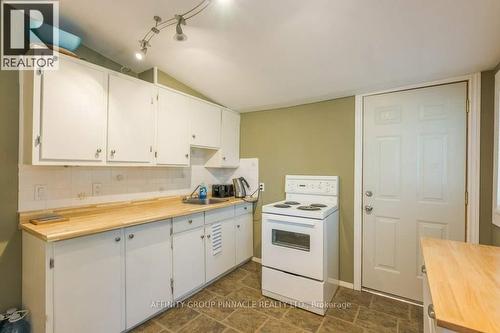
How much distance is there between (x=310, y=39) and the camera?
1.82 metres

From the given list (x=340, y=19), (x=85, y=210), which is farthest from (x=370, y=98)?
(x=85, y=210)

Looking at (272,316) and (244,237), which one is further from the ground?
(244,237)

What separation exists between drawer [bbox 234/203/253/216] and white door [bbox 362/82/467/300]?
4.71ft

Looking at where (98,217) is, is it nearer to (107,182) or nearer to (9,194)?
(107,182)

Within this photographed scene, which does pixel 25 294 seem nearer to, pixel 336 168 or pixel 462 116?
pixel 336 168

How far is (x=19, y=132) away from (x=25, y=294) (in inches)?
47.2

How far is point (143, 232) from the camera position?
6.15 ft

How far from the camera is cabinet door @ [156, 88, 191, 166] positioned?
7.81 ft

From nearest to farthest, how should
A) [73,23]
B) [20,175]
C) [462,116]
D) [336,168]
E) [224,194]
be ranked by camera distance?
[20,175] → [73,23] → [462,116] → [336,168] → [224,194]

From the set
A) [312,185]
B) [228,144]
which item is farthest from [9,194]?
[312,185]

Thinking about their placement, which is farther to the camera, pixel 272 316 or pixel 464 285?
pixel 272 316

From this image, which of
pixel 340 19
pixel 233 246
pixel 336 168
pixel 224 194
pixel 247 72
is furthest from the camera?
pixel 224 194

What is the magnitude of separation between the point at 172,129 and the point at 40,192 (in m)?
1.22

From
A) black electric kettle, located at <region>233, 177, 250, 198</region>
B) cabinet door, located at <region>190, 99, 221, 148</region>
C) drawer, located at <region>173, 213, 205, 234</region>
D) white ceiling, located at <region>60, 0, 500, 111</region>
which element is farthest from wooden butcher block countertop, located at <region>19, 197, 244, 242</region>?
white ceiling, located at <region>60, 0, 500, 111</region>
